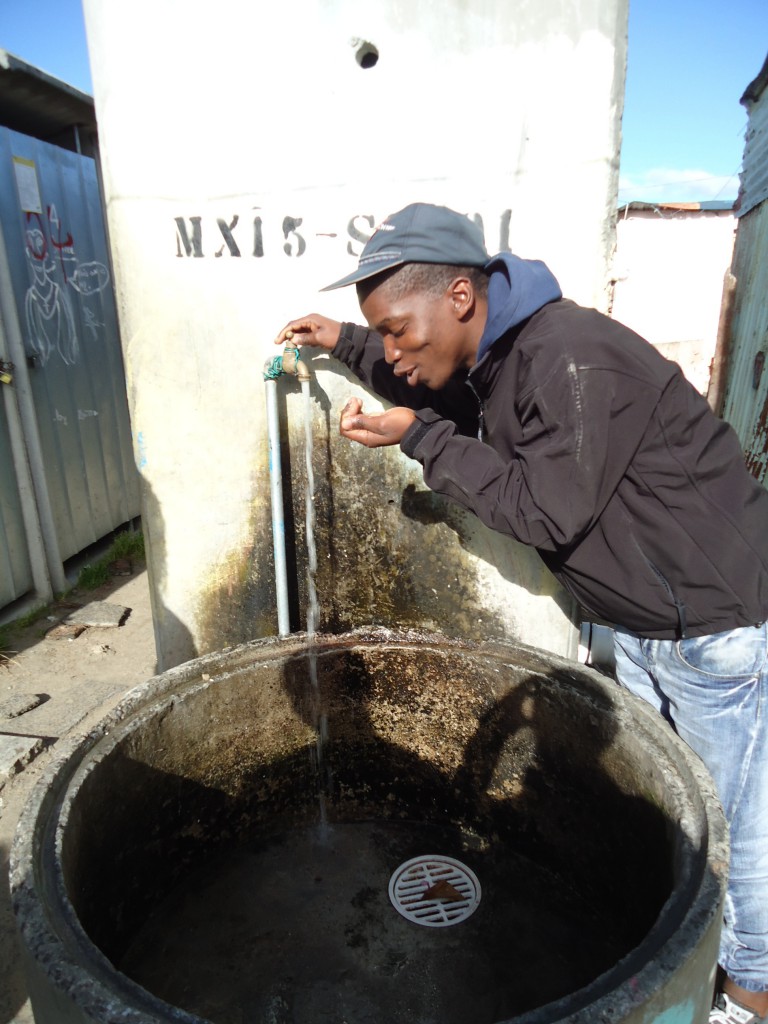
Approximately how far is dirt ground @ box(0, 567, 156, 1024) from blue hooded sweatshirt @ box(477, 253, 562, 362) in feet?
6.53

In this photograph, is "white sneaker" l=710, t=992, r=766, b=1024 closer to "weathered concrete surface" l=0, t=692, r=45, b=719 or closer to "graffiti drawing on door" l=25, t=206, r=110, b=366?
"weathered concrete surface" l=0, t=692, r=45, b=719

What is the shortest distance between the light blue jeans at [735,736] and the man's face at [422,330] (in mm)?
892

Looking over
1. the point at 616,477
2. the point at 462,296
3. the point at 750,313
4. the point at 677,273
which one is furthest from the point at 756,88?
the point at 616,477

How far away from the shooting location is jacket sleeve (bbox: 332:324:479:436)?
2.32 meters

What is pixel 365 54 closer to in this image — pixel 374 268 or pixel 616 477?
pixel 374 268

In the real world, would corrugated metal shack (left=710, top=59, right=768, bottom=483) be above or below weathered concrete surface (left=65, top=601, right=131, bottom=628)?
above

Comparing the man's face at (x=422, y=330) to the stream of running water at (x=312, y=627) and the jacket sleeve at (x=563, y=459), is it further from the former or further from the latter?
the stream of running water at (x=312, y=627)

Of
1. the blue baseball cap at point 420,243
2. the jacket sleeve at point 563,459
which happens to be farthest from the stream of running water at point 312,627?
the jacket sleeve at point 563,459

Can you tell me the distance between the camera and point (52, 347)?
467 centimetres

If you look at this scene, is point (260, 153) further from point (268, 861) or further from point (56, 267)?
point (56, 267)

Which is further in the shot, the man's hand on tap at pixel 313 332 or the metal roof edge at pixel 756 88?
the metal roof edge at pixel 756 88

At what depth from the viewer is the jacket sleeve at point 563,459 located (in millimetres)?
1503

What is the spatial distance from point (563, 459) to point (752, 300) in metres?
6.24

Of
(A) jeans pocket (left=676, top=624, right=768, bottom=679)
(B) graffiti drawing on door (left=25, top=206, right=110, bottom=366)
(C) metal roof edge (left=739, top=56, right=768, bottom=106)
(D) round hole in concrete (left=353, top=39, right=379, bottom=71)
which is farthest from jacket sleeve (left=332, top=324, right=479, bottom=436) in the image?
(C) metal roof edge (left=739, top=56, right=768, bottom=106)
